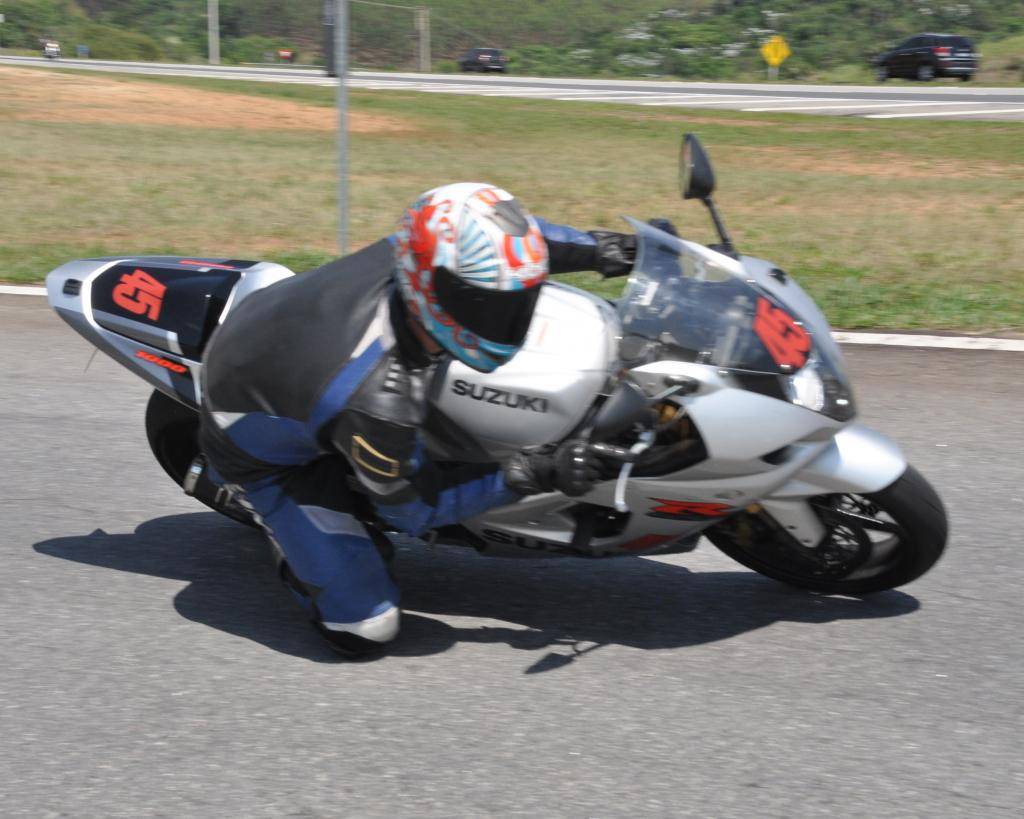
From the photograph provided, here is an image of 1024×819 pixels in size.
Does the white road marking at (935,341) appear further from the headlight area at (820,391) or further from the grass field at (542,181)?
the headlight area at (820,391)

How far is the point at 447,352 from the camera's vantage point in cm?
346

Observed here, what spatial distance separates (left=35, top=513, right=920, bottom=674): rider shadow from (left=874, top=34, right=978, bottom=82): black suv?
3089 centimetres

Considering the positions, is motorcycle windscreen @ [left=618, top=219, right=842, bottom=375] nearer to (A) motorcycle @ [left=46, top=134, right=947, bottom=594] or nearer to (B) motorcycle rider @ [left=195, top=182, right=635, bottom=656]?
(A) motorcycle @ [left=46, top=134, right=947, bottom=594]

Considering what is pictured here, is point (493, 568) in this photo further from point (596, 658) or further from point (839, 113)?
point (839, 113)

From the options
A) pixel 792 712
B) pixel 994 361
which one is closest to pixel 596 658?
pixel 792 712

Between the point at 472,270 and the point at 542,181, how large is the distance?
12.2 m

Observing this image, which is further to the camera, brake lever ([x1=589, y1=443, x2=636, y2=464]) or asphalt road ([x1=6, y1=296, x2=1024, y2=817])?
brake lever ([x1=589, y1=443, x2=636, y2=464])

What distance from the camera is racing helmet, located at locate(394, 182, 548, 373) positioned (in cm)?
319

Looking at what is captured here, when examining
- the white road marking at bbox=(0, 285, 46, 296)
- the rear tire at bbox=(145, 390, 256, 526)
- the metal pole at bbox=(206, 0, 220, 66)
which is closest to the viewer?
the rear tire at bbox=(145, 390, 256, 526)

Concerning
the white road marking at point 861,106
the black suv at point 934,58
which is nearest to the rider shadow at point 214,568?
the white road marking at point 861,106

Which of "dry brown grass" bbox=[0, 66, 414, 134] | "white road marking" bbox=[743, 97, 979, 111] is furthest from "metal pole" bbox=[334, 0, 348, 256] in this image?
"white road marking" bbox=[743, 97, 979, 111]

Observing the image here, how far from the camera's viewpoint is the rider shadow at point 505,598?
4.03 meters

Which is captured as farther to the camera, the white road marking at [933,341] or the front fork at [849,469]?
the white road marking at [933,341]

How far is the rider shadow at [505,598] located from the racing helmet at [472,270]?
1.05 m
